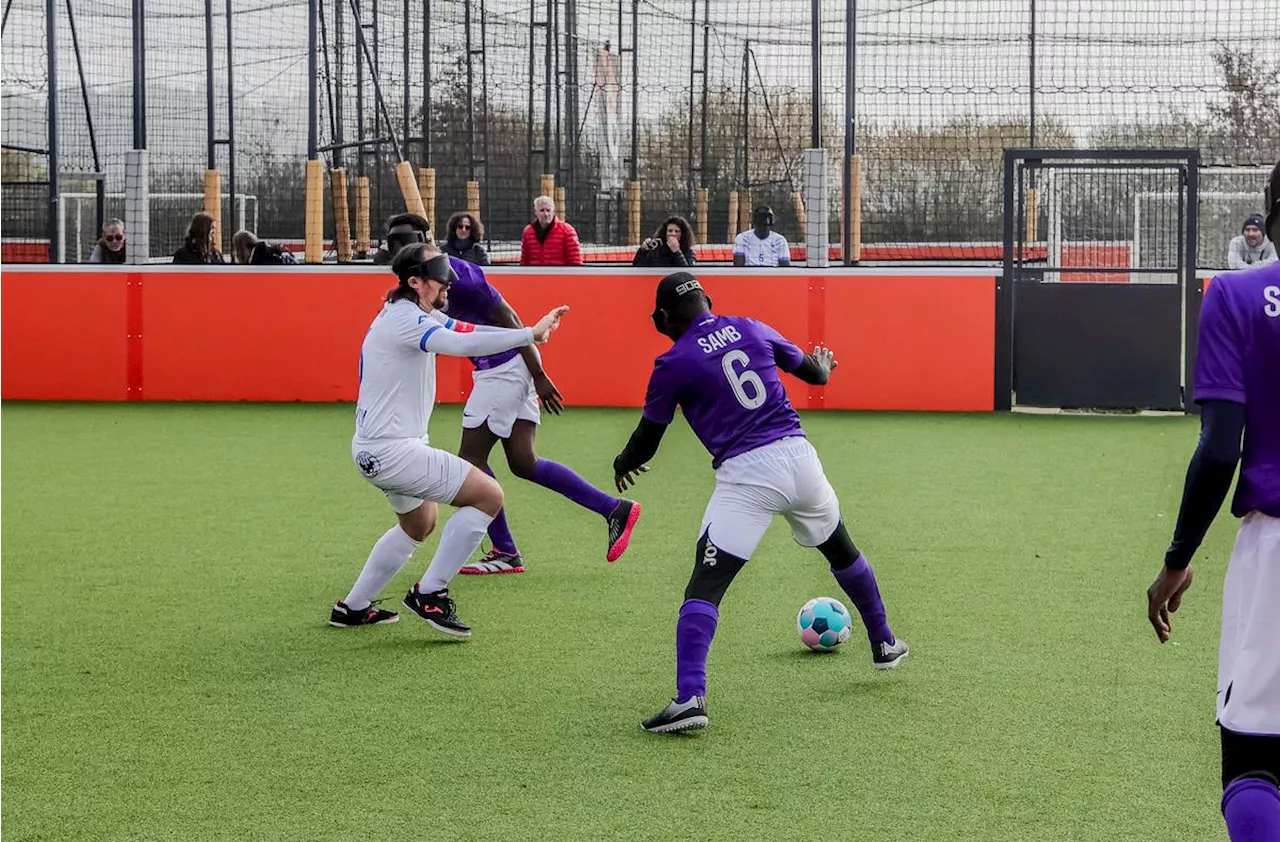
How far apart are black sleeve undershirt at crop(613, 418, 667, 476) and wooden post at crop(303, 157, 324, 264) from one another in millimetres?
11803

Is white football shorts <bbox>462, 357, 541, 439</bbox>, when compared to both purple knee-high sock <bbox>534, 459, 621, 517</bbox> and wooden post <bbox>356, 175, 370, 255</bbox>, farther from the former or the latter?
wooden post <bbox>356, 175, 370, 255</bbox>

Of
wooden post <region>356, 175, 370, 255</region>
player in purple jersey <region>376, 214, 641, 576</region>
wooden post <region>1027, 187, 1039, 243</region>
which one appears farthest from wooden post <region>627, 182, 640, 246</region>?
player in purple jersey <region>376, 214, 641, 576</region>

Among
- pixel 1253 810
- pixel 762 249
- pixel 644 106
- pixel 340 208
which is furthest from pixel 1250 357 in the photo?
pixel 644 106

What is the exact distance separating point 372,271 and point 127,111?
851cm

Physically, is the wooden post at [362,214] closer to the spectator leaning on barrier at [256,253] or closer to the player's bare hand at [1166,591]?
the spectator leaning on barrier at [256,253]

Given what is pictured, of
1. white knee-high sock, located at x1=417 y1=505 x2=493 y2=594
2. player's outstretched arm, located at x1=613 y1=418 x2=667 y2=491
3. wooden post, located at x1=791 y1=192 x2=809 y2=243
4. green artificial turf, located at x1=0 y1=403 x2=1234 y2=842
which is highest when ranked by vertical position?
wooden post, located at x1=791 y1=192 x2=809 y2=243

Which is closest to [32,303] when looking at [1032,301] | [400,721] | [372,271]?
[372,271]

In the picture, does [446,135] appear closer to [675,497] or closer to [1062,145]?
[1062,145]

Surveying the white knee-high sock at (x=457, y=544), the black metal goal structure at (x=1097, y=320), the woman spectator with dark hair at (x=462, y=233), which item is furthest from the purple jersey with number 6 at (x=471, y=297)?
the black metal goal structure at (x=1097, y=320)

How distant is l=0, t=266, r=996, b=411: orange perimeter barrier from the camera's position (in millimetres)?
16188

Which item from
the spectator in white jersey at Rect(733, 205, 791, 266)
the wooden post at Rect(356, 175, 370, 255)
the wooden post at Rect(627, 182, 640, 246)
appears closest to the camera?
the spectator in white jersey at Rect(733, 205, 791, 266)

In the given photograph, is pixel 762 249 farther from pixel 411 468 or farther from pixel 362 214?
pixel 411 468

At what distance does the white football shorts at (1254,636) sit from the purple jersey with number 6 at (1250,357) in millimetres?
73

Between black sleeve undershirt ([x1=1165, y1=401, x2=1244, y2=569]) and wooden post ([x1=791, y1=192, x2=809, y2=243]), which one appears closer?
black sleeve undershirt ([x1=1165, y1=401, x2=1244, y2=569])
